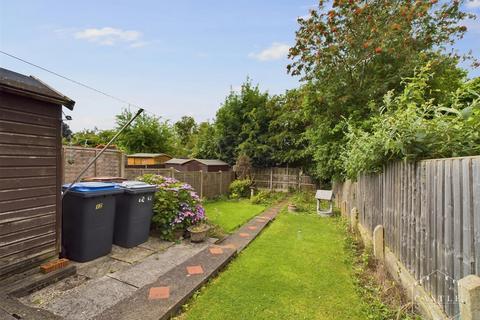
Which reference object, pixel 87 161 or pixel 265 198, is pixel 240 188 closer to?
pixel 265 198

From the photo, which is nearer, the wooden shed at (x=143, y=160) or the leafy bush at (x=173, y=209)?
the leafy bush at (x=173, y=209)

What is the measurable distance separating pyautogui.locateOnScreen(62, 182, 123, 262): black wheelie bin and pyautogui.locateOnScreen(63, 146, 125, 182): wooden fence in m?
1.65

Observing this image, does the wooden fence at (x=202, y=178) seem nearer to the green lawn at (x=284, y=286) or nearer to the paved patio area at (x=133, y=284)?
the paved patio area at (x=133, y=284)

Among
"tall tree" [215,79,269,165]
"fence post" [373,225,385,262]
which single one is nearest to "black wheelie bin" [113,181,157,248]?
"fence post" [373,225,385,262]

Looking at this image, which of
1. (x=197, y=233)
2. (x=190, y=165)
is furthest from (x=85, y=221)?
(x=190, y=165)

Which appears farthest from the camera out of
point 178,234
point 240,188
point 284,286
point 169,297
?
point 240,188

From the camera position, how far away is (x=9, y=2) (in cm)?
354

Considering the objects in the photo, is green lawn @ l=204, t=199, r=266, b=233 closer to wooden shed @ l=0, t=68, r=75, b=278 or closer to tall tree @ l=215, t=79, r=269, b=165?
wooden shed @ l=0, t=68, r=75, b=278

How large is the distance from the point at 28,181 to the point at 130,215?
1.68 m

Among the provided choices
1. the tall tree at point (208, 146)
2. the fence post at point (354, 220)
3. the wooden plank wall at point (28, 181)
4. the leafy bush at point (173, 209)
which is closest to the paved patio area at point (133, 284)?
the leafy bush at point (173, 209)

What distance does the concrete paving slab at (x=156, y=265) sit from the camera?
342cm

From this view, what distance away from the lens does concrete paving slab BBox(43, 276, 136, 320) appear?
103 inches

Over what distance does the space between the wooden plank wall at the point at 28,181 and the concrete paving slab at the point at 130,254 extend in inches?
36.2

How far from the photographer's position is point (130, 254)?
4258 millimetres
